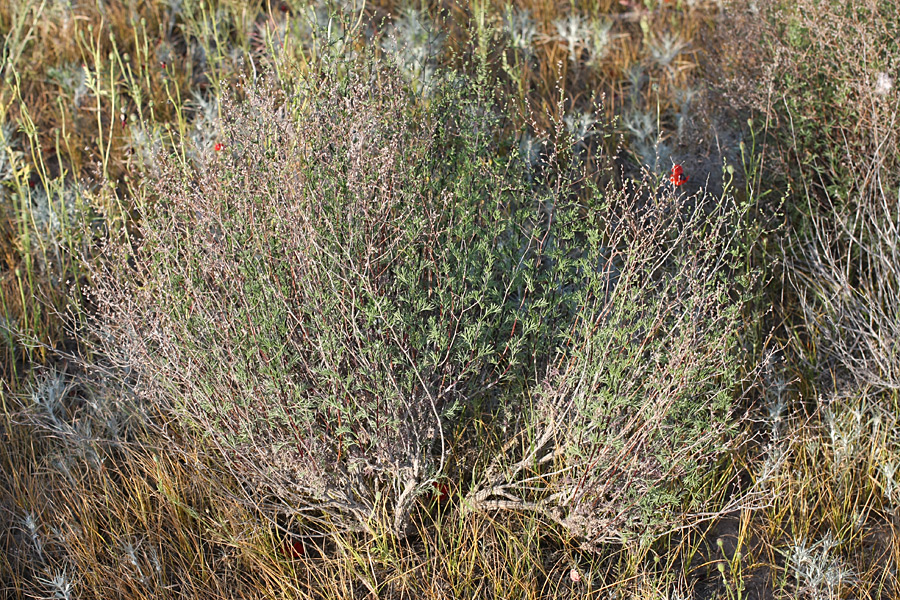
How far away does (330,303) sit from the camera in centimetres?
209

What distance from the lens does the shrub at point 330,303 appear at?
6.95 ft

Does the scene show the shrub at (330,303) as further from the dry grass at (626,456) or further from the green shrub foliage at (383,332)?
the dry grass at (626,456)

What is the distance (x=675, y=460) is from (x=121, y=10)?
4.03 m

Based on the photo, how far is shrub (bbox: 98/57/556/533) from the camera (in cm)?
212

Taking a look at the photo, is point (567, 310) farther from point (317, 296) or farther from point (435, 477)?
point (317, 296)

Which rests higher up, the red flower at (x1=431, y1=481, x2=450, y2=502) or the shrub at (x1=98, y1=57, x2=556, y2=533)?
the shrub at (x1=98, y1=57, x2=556, y2=533)

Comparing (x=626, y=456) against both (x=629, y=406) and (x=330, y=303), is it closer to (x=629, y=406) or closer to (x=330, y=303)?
(x=629, y=406)

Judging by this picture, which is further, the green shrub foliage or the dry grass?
the dry grass

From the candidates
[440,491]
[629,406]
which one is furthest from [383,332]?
[629,406]

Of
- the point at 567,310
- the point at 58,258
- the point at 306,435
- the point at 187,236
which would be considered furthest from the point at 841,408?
the point at 58,258

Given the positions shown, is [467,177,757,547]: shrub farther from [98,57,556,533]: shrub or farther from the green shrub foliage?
[98,57,556,533]: shrub

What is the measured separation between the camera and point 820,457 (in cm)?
272

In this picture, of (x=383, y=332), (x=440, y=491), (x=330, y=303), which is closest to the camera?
(x=330, y=303)

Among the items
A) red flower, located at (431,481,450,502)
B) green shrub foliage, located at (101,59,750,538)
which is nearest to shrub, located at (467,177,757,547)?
green shrub foliage, located at (101,59,750,538)
